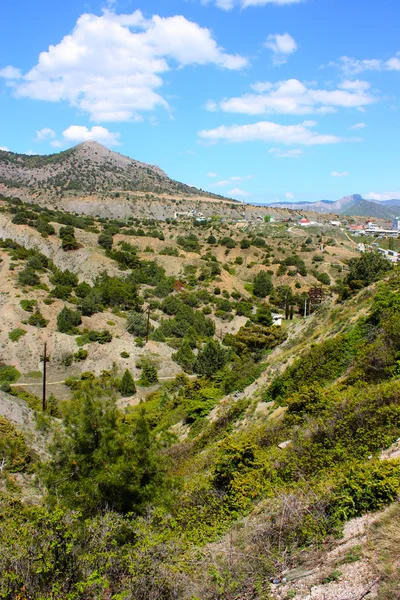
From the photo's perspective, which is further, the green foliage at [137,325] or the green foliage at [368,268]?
the green foliage at [137,325]

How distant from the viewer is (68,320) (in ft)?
136

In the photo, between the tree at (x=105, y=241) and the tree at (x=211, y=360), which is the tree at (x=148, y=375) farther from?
the tree at (x=105, y=241)

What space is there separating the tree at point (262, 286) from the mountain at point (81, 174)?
72.9 m

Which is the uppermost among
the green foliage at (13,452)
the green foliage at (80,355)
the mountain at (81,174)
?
the mountain at (81,174)

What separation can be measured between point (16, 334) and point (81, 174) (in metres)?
104

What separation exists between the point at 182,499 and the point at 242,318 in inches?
1665

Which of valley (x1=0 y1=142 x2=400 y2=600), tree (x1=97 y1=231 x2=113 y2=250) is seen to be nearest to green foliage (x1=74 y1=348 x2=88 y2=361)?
valley (x1=0 y1=142 x2=400 y2=600)

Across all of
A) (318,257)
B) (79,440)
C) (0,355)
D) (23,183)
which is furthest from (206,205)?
(79,440)

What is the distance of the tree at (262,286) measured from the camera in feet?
200

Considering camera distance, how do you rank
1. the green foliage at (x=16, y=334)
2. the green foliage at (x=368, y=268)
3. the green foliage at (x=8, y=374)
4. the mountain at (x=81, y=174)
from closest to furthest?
1. the green foliage at (x=8, y=374)
2. the green foliage at (x=368, y=268)
3. the green foliage at (x=16, y=334)
4. the mountain at (x=81, y=174)

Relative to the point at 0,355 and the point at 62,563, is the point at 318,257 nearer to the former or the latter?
the point at 0,355

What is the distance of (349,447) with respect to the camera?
8641 millimetres

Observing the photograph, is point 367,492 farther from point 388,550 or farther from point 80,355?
point 80,355

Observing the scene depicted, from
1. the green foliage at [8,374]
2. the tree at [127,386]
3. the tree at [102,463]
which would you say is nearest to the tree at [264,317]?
the tree at [127,386]
